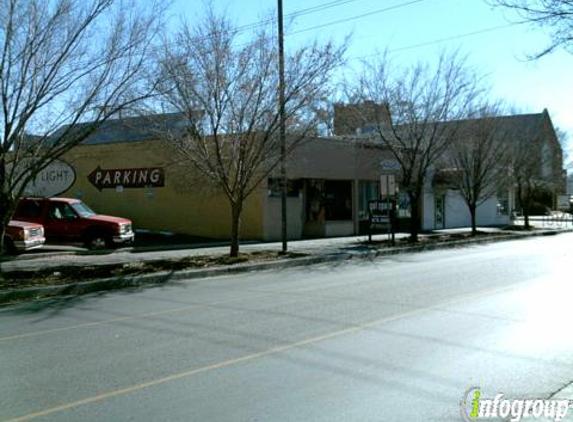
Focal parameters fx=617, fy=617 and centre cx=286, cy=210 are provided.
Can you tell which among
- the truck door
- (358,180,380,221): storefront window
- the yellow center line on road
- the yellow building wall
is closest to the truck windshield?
the truck door

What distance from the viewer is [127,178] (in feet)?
93.5

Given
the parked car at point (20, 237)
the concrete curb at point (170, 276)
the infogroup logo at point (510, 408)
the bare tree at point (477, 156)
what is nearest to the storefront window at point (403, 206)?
the bare tree at point (477, 156)

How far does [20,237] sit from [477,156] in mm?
22446

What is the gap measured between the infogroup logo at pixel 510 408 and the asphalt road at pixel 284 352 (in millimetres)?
130

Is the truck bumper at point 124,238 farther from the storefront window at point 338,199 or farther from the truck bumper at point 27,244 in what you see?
the storefront window at point 338,199

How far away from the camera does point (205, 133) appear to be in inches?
713

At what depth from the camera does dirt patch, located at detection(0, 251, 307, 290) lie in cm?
1340

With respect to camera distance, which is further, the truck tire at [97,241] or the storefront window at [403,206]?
the storefront window at [403,206]

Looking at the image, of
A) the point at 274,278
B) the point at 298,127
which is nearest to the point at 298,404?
the point at 274,278

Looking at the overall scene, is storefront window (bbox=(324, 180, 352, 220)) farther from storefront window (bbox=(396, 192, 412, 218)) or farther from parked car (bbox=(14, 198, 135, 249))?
parked car (bbox=(14, 198, 135, 249))

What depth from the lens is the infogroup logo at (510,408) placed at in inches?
192

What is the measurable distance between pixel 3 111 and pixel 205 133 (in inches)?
245

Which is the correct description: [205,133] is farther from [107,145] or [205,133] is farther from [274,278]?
[107,145]

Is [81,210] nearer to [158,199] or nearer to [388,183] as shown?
[158,199]
